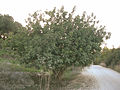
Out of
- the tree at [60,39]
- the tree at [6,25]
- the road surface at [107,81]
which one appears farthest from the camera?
the tree at [6,25]

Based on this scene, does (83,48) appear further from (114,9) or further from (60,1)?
(114,9)

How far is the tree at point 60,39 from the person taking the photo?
7734 millimetres

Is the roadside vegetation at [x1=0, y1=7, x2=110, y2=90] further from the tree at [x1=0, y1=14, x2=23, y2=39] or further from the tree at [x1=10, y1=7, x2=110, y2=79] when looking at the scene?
the tree at [x1=0, y1=14, x2=23, y2=39]

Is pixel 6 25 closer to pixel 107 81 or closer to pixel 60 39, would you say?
pixel 60 39

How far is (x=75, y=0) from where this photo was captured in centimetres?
952

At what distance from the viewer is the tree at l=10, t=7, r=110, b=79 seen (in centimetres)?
773

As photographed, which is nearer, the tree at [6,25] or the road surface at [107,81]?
the road surface at [107,81]

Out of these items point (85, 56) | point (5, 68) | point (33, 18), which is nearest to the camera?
point (85, 56)

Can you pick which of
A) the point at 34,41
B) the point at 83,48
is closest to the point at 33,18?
the point at 34,41

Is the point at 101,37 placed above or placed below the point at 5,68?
above

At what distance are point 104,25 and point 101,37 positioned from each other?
789 millimetres

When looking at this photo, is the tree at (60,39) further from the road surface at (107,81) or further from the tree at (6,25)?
the tree at (6,25)

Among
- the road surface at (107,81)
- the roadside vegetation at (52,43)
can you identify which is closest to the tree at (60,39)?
the roadside vegetation at (52,43)

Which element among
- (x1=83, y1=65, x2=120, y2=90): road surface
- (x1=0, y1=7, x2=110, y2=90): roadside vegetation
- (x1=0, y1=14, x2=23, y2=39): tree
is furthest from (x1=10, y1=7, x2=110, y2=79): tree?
(x1=0, y1=14, x2=23, y2=39): tree
